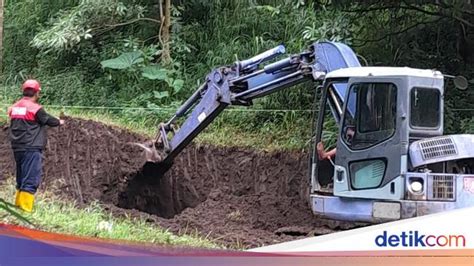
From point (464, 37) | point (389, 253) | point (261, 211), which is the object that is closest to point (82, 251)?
point (389, 253)

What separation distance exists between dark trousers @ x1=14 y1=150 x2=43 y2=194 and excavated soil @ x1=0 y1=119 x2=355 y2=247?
1079 millimetres

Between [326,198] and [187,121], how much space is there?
2241 mm

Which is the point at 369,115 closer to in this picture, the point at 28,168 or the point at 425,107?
the point at 425,107

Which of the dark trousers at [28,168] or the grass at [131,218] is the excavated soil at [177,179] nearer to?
the grass at [131,218]

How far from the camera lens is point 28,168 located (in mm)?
5656

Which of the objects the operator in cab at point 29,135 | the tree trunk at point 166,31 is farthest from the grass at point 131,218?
the tree trunk at point 166,31

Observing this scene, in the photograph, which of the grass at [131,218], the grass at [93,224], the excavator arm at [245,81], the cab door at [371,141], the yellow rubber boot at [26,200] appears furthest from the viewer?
the excavator arm at [245,81]

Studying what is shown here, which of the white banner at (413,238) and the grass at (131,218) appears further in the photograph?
the grass at (131,218)

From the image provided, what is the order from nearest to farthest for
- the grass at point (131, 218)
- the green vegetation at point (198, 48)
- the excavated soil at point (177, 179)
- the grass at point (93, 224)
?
the grass at point (93, 224) → the grass at point (131, 218) → the excavated soil at point (177, 179) → the green vegetation at point (198, 48)

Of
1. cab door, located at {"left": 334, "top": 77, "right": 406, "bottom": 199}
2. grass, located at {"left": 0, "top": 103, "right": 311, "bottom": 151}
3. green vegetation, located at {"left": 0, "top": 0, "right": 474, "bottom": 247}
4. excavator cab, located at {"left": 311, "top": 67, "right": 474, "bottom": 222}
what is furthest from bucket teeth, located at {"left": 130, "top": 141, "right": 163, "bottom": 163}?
cab door, located at {"left": 334, "top": 77, "right": 406, "bottom": 199}

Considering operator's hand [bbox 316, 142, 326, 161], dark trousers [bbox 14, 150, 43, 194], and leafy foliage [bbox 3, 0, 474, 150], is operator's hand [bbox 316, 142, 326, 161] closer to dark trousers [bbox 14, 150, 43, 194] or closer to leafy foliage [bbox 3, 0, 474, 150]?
dark trousers [bbox 14, 150, 43, 194]

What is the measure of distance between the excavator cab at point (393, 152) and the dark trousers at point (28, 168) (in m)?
2.30

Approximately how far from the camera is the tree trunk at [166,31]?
11086 mm

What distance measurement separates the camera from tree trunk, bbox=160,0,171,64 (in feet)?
36.4
